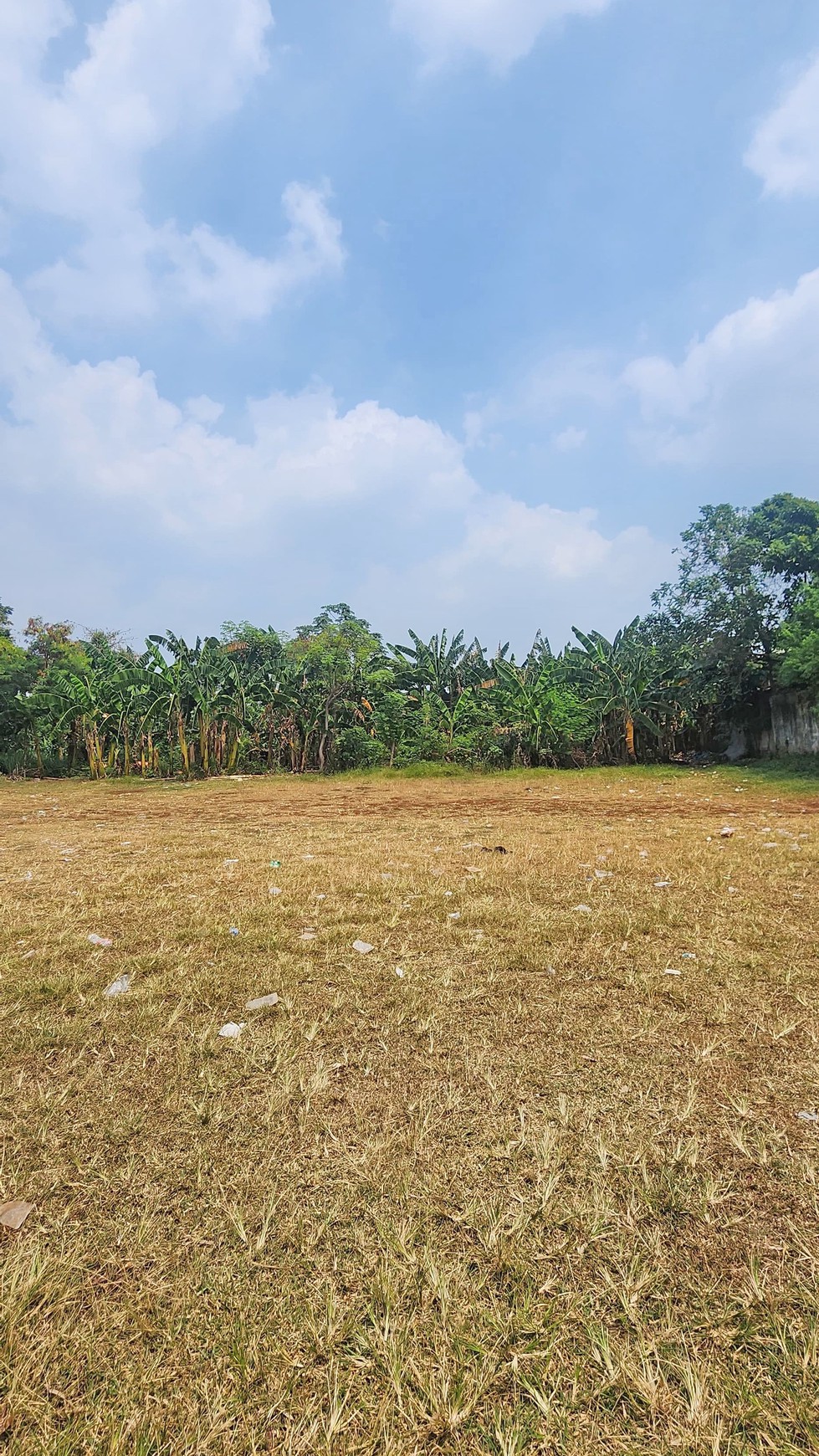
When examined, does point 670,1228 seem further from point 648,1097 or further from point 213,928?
point 213,928

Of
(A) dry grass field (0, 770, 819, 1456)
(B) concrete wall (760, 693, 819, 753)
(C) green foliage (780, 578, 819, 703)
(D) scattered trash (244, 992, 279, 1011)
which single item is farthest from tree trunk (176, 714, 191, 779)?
(B) concrete wall (760, 693, 819, 753)

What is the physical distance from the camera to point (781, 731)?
47.5 ft

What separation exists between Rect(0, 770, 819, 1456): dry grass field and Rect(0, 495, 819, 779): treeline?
13252 mm

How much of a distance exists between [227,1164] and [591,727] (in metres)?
16.0

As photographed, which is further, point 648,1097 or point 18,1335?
point 648,1097

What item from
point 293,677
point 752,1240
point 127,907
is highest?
point 293,677

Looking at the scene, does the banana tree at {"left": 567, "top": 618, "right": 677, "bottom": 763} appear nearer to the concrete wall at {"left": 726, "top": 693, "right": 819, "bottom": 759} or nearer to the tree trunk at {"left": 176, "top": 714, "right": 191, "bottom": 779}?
the concrete wall at {"left": 726, "top": 693, "right": 819, "bottom": 759}

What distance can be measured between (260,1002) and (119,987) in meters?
0.63

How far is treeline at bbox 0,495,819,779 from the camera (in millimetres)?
14523

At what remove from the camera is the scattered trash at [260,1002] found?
2.23 meters

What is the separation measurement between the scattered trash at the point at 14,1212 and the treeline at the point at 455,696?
15392 mm

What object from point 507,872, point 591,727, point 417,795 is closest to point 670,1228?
point 507,872

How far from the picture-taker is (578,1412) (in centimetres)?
92

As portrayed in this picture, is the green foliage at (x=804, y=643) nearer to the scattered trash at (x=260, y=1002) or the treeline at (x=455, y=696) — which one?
the treeline at (x=455, y=696)
